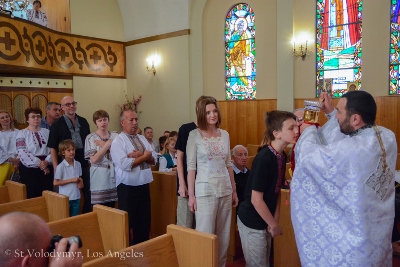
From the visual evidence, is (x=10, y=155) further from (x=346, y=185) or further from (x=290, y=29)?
(x=290, y=29)

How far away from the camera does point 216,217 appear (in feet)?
9.59

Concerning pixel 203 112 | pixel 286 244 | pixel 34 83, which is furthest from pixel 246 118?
pixel 203 112

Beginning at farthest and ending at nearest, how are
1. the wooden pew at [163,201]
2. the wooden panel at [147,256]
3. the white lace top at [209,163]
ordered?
the wooden pew at [163,201] < the white lace top at [209,163] < the wooden panel at [147,256]

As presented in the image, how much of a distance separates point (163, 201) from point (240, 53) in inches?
224

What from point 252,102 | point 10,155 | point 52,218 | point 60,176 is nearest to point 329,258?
point 52,218

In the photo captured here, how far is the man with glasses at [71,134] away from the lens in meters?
4.05

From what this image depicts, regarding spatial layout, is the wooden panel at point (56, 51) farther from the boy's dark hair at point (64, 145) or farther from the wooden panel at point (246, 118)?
the boy's dark hair at point (64, 145)

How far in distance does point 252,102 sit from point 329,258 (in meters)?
7.11

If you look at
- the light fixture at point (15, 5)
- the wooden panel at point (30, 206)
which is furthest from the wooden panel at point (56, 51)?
the wooden panel at point (30, 206)

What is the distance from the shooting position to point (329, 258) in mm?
2000

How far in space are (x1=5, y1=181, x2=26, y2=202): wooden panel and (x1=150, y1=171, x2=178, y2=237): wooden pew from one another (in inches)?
63.6

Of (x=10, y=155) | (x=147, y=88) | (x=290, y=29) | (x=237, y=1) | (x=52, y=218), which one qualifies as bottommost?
(x=52, y=218)

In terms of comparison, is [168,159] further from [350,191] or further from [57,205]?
[350,191]

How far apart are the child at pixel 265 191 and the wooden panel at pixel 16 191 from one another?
2075 mm
